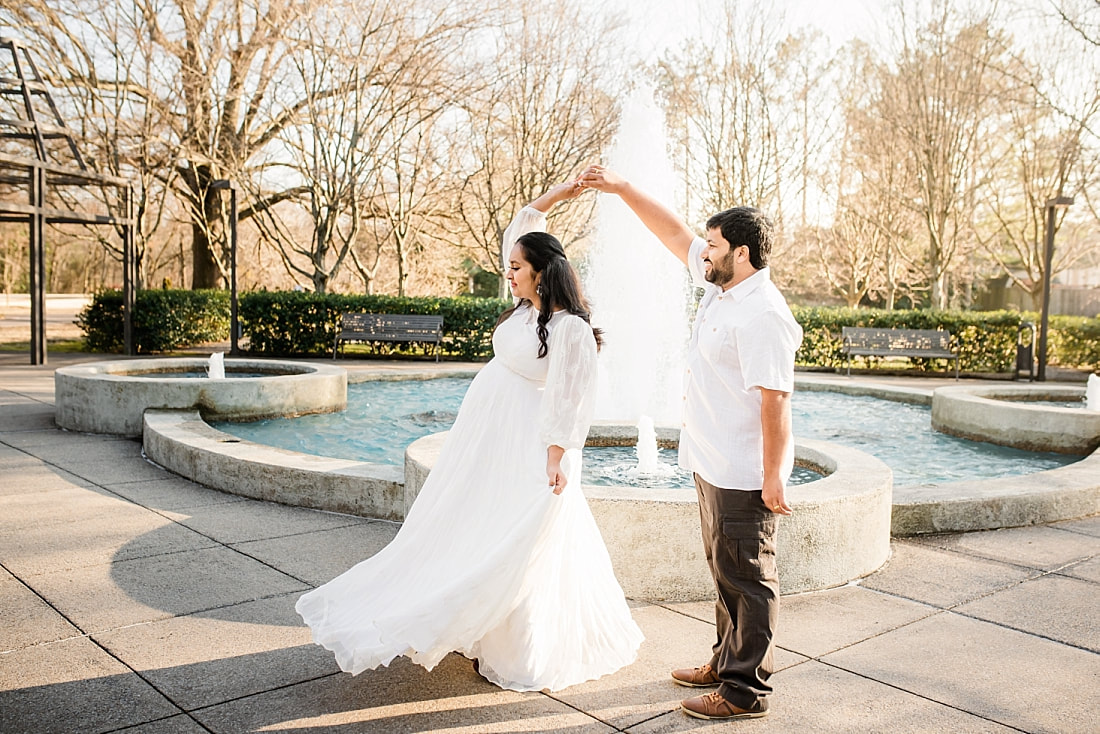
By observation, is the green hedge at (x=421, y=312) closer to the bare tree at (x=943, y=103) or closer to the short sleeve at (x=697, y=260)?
the bare tree at (x=943, y=103)

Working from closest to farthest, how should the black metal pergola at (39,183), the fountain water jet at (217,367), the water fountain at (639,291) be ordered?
the fountain water jet at (217,367) → the water fountain at (639,291) → the black metal pergola at (39,183)

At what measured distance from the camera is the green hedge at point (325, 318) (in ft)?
62.4

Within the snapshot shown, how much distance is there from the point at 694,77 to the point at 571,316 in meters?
22.4

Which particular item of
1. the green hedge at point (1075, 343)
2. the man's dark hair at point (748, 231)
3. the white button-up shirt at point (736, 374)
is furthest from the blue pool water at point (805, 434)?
the green hedge at point (1075, 343)

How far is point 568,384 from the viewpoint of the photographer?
3.39m

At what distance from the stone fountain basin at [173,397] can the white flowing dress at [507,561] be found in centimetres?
639

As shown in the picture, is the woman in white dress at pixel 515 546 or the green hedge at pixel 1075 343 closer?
the woman in white dress at pixel 515 546

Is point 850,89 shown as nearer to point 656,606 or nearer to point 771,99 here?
point 771,99

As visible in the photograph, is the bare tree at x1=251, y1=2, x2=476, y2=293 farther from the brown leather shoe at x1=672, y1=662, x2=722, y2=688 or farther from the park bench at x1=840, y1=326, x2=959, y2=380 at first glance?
the brown leather shoe at x1=672, y1=662, x2=722, y2=688

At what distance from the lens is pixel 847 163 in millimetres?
27500

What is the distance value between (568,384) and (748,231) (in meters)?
0.88

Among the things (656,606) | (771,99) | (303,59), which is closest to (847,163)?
(771,99)

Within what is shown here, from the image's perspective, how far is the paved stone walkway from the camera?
126 inches

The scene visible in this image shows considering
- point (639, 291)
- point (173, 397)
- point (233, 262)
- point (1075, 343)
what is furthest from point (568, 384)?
point (1075, 343)
